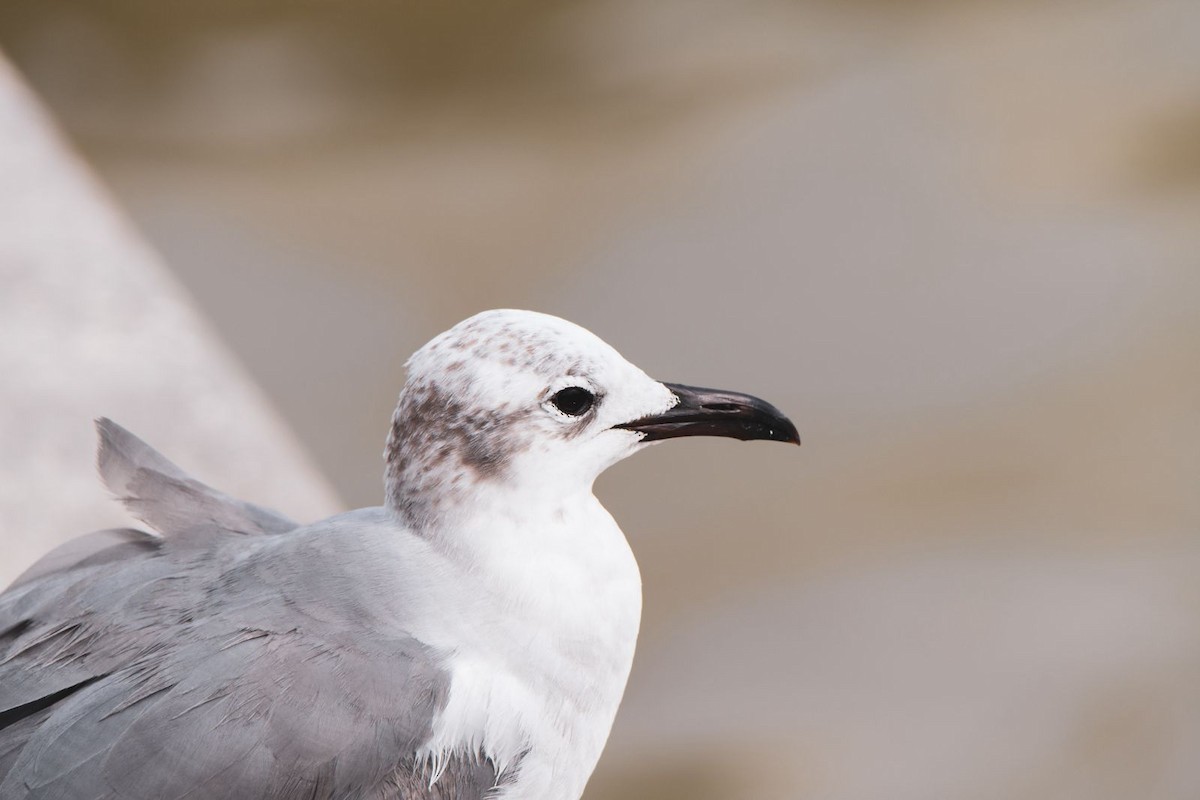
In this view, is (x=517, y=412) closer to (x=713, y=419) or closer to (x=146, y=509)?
(x=713, y=419)

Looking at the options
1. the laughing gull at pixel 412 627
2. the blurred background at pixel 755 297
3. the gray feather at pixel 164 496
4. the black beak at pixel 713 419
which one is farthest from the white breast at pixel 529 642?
the blurred background at pixel 755 297

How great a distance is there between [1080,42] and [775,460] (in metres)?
1.32

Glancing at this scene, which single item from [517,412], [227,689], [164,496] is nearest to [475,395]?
[517,412]

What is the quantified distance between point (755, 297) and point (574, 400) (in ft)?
5.62

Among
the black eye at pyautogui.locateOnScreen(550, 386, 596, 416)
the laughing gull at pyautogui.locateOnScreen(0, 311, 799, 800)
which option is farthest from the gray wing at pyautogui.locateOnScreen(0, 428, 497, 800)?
the black eye at pyautogui.locateOnScreen(550, 386, 596, 416)

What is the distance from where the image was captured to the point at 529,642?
130cm

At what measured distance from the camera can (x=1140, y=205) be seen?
3.09m

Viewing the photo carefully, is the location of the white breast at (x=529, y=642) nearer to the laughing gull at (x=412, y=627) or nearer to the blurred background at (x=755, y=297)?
the laughing gull at (x=412, y=627)

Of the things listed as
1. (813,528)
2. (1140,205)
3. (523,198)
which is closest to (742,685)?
(813,528)

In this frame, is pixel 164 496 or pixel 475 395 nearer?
pixel 475 395

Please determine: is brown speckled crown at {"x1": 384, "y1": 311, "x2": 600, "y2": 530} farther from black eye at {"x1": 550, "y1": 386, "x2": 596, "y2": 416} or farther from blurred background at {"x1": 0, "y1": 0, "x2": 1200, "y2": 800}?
blurred background at {"x1": 0, "y1": 0, "x2": 1200, "y2": 800}

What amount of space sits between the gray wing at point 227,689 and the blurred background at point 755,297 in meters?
0.52

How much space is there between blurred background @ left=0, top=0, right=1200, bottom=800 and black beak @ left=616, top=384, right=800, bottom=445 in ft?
2.20

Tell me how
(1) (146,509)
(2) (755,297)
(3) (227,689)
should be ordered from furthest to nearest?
1. (2) (755,297)
2. (1) (146,509)
3. (3) (227,689)
